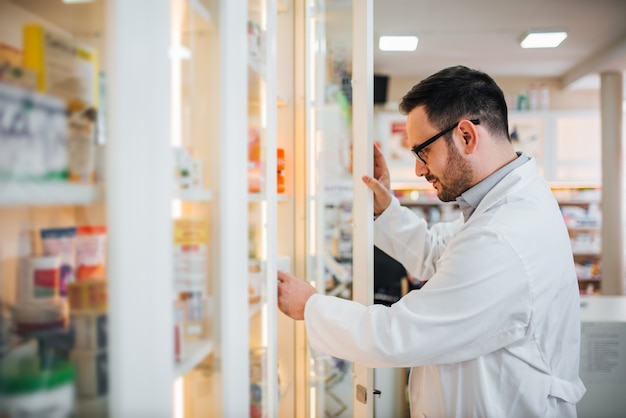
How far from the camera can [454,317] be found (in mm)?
1523

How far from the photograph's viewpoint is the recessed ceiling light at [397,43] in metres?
5.32

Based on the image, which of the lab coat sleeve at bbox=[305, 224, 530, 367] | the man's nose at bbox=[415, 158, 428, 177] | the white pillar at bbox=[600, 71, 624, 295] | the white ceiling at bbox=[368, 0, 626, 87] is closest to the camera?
the lab coat sleeve at bbox=[305, 224, 530, 367]

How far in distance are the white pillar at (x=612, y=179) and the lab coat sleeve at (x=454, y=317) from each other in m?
5.66

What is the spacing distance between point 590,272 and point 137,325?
306 inches

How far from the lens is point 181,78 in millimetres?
1036

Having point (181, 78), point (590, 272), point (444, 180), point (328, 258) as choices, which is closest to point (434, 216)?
point (590, 272)

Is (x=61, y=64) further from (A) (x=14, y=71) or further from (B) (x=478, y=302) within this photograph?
(B) (x=478, y=302)

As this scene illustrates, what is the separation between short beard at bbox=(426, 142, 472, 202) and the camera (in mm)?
1827

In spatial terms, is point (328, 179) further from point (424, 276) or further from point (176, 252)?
point (176, 252)

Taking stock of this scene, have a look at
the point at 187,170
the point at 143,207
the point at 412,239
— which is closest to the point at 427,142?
the point at 412,239

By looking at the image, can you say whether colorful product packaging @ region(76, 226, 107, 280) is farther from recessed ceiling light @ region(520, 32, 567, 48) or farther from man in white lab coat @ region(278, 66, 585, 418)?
recessed ceiling light @ region(520, 32, 567, 48)

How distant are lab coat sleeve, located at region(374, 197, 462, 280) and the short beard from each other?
0.38 meters

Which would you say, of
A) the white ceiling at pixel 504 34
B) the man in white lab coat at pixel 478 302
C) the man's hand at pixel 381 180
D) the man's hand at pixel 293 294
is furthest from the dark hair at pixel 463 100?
the white ceiling at pixel 504 34

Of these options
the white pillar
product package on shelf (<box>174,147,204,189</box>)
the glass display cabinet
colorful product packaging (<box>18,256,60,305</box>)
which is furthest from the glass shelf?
the white pillar
